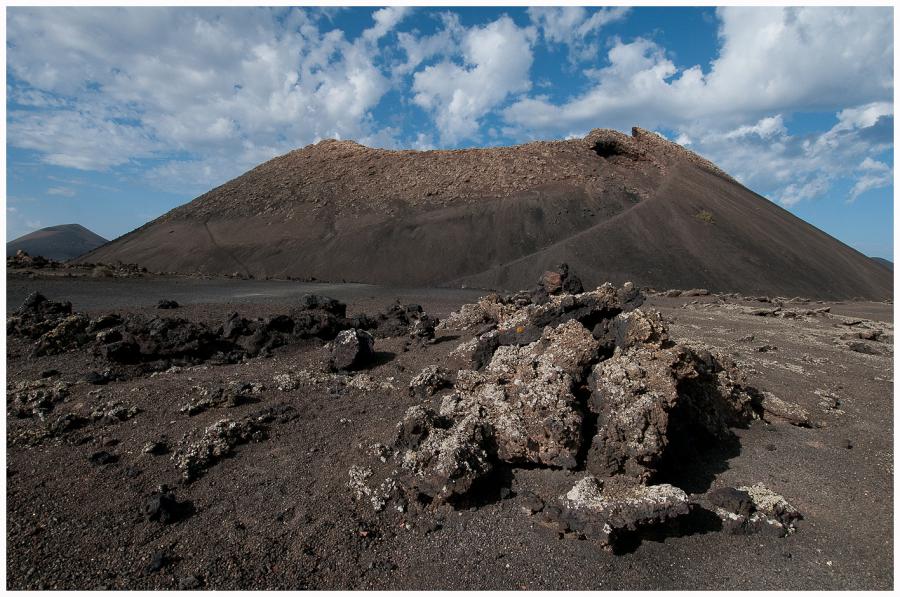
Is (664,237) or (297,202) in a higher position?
(297,202)

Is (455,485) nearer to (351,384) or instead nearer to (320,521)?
(320,521)

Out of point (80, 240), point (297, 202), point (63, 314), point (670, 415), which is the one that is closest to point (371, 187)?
point (297, 202)

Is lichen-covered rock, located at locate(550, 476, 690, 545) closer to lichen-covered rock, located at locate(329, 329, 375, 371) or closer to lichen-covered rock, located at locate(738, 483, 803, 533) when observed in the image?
lichen-covered rock, located at locate(738, 483, 803, 533)

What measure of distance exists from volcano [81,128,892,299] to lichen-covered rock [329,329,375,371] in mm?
20076

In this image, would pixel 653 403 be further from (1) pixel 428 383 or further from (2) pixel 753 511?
(1) pixel 428 383

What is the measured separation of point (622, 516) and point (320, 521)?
2.46 m

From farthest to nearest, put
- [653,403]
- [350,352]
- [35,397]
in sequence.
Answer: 1. [350,352]
2. [35,397]
3. [653,403]

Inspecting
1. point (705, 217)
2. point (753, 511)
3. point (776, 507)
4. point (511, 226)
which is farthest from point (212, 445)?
point (705, 217)

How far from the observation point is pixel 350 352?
836 centimetres

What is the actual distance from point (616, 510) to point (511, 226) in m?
30.2

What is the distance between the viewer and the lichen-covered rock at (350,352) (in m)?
8.30

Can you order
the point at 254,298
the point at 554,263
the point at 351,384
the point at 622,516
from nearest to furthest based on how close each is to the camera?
the point at 622,516, the point at 351,384, the point at 254,298, the point at 554,263

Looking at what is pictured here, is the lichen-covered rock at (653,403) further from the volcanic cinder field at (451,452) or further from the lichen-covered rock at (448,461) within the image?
the lichen-covered rock at (448,461)

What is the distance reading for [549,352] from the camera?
6.00 metres
